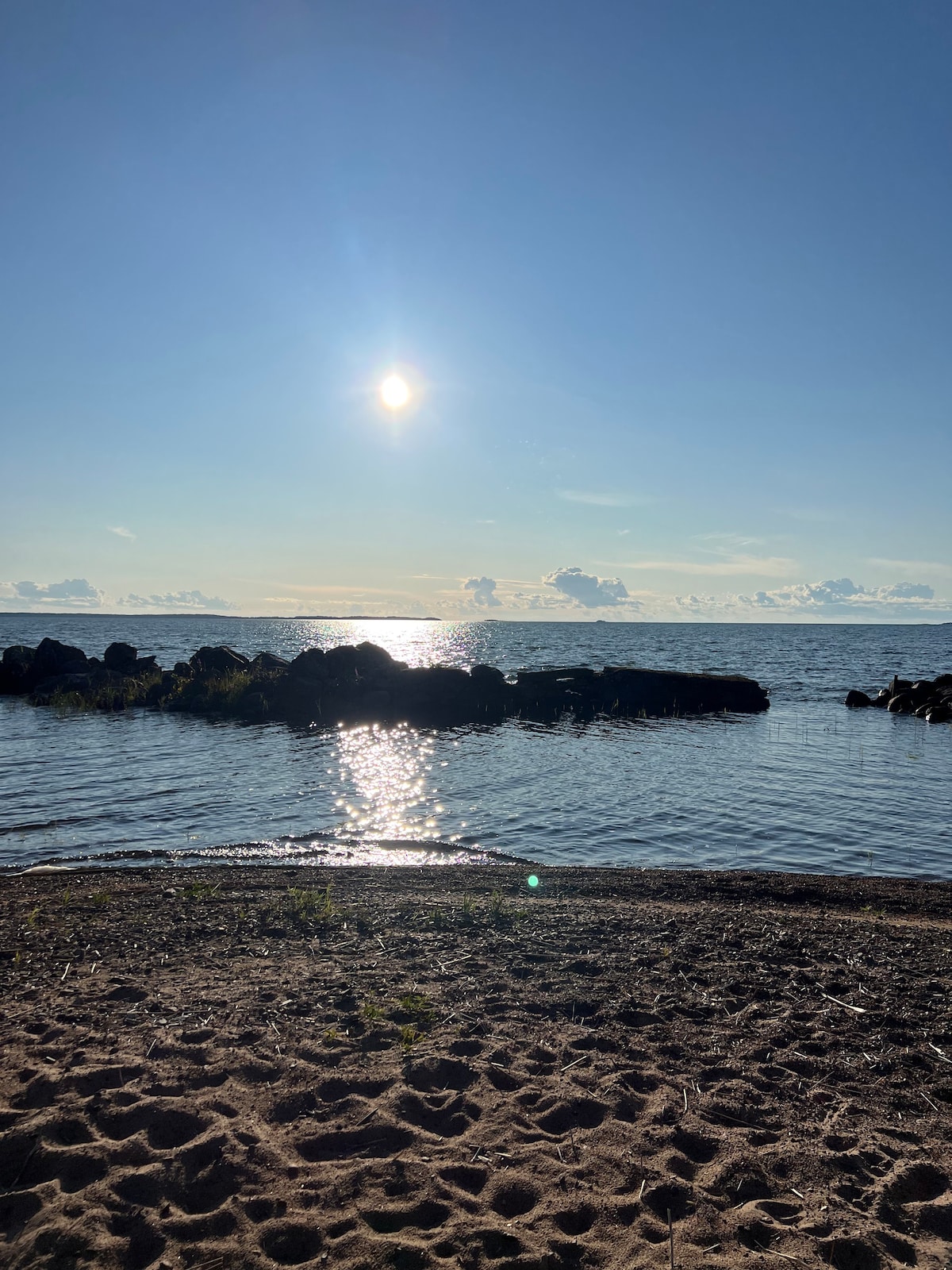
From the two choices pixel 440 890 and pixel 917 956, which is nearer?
pixel 917 956

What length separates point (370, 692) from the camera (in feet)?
108

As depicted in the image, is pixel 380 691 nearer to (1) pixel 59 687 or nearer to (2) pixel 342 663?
(2) pixel 342 663

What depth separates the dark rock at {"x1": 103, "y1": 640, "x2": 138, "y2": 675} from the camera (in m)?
38.4

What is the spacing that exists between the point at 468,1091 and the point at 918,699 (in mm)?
34980

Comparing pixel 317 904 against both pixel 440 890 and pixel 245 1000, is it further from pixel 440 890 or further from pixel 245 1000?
pixel 245 1000

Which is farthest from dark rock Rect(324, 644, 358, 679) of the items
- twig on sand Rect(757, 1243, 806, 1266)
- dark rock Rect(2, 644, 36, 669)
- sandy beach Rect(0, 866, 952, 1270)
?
twig on sand Rect(757, 1243, 806, 1266)

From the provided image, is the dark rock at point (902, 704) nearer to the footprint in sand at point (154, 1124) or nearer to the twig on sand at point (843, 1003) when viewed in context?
the twig on sand at point (843, 1003)

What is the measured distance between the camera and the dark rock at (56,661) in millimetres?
37844

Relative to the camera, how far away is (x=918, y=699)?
3403 centimetres

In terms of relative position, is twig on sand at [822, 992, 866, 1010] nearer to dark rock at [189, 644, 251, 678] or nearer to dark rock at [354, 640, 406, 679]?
dark rock at [354, 640, 406, 679]

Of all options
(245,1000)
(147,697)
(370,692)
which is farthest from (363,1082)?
(147,697)

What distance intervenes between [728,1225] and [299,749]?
2002cm

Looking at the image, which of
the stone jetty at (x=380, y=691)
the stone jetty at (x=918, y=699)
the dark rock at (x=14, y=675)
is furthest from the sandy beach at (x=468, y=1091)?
the dark rock at (x=14, y=675)

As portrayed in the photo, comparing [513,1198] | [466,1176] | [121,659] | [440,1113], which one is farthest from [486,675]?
[513,1198]
